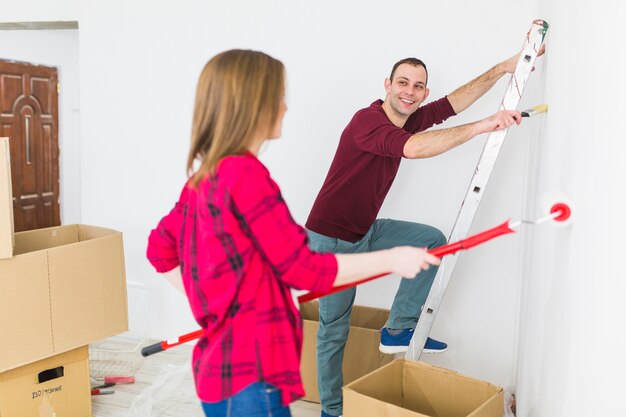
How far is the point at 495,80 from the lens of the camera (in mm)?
2385

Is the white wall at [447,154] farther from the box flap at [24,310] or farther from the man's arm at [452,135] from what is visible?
the box flap at [24,310]

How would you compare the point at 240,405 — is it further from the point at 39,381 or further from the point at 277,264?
the point at 39,381

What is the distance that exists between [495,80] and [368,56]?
61cm

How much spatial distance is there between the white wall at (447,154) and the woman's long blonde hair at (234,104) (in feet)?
1.92

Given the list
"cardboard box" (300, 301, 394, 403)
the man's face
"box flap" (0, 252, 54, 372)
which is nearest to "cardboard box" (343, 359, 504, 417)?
"cardboard box" (300, 301, 394, 403)

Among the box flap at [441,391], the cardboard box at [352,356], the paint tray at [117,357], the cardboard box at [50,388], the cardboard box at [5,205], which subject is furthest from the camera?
the paint tray at [117,357]

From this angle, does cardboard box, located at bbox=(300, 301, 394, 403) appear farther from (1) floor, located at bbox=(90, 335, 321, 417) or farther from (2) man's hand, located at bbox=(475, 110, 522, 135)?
(2) man's hand, located at bbox=(475, 110, 522, 135)

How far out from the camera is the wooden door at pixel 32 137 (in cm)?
416

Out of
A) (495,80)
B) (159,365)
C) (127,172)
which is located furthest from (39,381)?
(495,80)

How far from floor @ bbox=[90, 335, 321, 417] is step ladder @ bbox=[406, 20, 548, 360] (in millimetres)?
841

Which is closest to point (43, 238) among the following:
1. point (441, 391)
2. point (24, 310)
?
point (24, 310)

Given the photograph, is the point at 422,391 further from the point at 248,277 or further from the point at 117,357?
the point at 117,357

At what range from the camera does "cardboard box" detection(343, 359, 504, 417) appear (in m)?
1.90

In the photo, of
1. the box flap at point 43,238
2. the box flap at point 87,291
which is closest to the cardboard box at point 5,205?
the box flap at point 87,291
